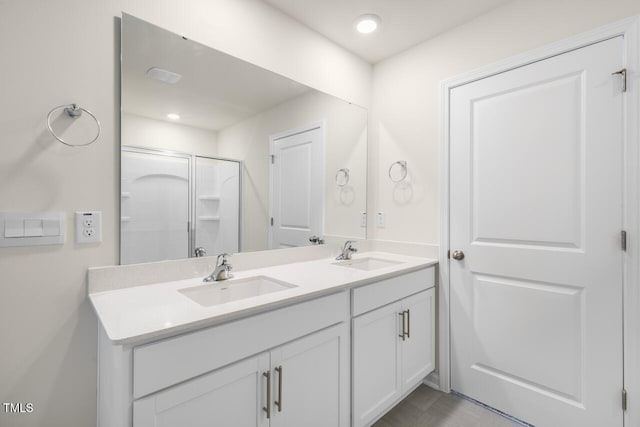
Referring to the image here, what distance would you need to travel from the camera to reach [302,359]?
1229mm

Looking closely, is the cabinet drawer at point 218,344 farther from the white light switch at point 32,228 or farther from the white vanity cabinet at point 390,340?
the white light switch at point 32,228

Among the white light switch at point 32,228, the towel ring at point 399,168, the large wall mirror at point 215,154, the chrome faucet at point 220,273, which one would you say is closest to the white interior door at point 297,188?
the large wall mirror at point 215,154

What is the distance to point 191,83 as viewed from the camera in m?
1.50

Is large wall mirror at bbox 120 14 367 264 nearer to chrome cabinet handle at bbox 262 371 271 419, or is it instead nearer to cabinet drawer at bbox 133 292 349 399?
cabinet drawer at bbox 133 292 349 399

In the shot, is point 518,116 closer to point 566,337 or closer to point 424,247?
point 424,247

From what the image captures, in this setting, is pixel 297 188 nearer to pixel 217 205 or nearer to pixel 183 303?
pixel 217 205

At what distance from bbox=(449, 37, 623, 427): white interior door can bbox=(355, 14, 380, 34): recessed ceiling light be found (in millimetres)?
656

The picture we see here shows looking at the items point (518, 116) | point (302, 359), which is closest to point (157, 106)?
point (302, 359)

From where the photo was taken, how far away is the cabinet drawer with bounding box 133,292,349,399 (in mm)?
864

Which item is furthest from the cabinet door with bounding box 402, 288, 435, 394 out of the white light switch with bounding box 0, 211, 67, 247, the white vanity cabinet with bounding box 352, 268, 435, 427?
the white light switch with bounding box 0, 211, 67, 247

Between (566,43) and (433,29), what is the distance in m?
0.77

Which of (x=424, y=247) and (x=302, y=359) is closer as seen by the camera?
(x=302, y=359)

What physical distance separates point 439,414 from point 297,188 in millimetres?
1565

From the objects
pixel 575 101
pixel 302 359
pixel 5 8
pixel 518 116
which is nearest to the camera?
pixel 5 8
